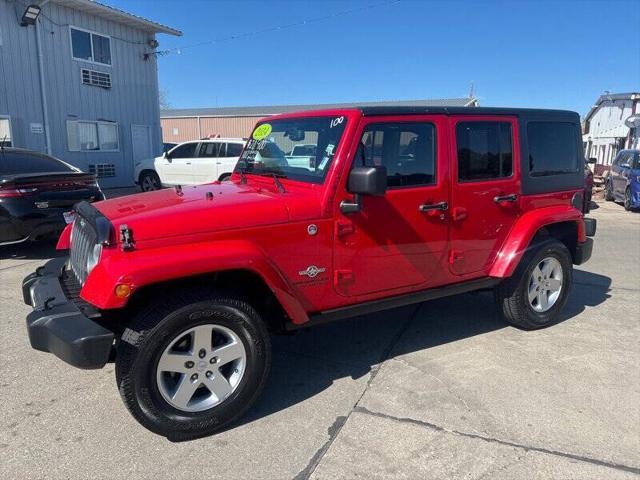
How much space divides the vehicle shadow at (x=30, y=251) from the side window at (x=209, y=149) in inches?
231

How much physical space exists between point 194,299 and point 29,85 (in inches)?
539

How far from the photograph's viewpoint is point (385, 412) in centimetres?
318

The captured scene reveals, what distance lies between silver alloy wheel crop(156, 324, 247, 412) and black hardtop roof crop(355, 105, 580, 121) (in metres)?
1.76

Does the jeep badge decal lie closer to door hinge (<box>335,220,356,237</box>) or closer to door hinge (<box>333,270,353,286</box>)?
door hinge (<box>333,270,353,286</box>)

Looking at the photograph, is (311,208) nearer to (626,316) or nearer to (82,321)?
(82,321)

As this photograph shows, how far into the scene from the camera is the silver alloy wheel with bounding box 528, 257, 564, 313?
4555 millimetres

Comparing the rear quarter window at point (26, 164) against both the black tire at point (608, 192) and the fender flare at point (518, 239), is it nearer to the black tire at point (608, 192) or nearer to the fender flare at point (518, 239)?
the fender flare at point (518, 239)

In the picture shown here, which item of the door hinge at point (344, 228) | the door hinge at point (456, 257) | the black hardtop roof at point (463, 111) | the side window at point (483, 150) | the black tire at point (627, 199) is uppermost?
the black hardtop roof at point (463, 111)

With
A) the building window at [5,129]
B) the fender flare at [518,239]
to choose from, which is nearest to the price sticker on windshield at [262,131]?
the fender flare at [518,239]

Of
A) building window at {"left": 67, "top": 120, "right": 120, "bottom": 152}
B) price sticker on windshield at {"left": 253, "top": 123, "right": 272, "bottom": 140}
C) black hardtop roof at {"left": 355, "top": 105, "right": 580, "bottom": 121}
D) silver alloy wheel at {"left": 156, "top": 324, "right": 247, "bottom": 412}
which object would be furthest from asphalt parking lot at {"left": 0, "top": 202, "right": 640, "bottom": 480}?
building window at {"left": 67, "top": 120, "right": 120, "bottom": 152}

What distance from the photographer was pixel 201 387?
3033 mm

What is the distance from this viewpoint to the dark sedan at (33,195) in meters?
6.26

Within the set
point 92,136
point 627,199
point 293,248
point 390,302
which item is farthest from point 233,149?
point 627,199

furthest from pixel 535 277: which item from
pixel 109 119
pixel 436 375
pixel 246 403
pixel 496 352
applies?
pixel 109 119
